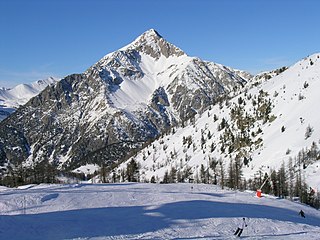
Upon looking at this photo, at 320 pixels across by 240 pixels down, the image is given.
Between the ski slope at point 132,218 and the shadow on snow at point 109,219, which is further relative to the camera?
the ski slope at point 132,218

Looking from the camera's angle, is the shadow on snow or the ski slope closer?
the shadow on snow

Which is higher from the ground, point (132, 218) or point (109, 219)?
point (132, 218)

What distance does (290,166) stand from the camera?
191 metres

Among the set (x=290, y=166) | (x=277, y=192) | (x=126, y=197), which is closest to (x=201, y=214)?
(x=126, y=197)

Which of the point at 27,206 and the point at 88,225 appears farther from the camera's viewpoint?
the point at 27,206

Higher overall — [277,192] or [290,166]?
[290,166]

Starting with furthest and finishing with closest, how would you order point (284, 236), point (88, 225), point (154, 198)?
1. point (154, 198)
2. point (88, 225)
3. point (284, 236)

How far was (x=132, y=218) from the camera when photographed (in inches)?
2140

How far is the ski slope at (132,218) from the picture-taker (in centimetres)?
4497

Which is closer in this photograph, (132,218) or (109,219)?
(109,219)

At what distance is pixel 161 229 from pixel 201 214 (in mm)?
13293

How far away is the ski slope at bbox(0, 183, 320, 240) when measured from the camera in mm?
44969

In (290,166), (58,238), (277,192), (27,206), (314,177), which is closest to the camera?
(58,238)

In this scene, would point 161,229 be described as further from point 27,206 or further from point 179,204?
point 27,206
